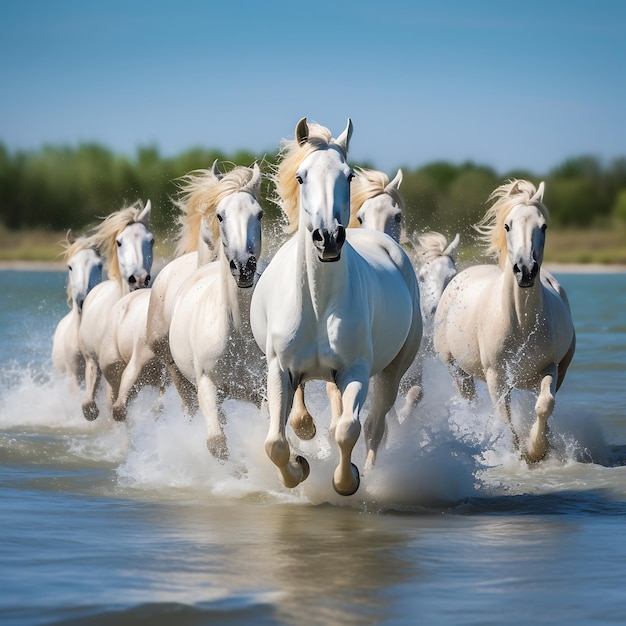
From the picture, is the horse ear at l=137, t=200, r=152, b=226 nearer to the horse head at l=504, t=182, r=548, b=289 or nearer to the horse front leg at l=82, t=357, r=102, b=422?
the horse front leg at l=82, t=357, r=102, b=422

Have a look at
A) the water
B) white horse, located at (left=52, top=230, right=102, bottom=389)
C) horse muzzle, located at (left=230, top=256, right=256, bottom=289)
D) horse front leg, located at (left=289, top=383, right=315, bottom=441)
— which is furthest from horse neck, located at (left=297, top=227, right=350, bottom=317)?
white horse, located at (left=52, top=230, right=102, bottom=389)

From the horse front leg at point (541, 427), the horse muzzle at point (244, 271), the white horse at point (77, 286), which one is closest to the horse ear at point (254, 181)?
the horse muzzle at point (244, 271)

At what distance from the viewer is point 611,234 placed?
140 ft

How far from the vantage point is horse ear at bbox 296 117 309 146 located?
5.93m

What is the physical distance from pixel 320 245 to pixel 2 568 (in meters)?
1.87

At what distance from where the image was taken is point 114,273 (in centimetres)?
1046

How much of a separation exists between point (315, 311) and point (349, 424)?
554mm

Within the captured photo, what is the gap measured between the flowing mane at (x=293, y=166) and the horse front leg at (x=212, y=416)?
3.22 ft

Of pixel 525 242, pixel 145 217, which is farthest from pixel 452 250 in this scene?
pixel 525 242

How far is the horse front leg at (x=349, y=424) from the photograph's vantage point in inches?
229

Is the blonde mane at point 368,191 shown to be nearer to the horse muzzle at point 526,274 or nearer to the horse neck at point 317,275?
the horse muzzle at point 526,274

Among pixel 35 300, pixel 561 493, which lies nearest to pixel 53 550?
pixel 561 493

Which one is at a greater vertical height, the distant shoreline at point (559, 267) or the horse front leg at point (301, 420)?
the distant shoreline at point (559, 267)

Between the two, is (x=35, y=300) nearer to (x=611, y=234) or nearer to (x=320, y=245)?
(x=611, y=234)
